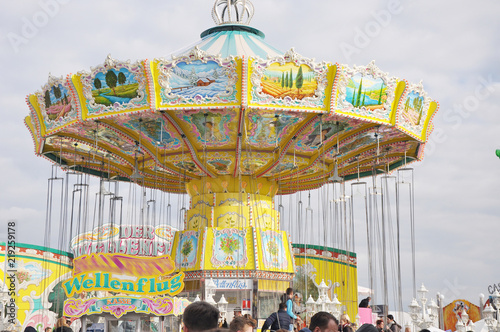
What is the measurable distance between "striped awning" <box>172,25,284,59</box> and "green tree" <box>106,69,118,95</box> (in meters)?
2.55

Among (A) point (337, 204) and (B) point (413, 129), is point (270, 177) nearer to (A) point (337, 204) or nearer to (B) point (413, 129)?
(A) point (337, 204)

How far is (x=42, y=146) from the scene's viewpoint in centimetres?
1839

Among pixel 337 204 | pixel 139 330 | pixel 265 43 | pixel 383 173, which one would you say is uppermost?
pixel 265 43

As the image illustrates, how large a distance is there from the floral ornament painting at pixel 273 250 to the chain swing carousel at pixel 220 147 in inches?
1.6

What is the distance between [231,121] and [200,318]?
1305cm

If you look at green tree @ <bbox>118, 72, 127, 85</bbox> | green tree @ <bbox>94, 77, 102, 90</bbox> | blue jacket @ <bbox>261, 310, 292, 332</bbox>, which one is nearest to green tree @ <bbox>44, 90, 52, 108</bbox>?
green tree @ <bbox>94, 77, 102, 90</bbox>

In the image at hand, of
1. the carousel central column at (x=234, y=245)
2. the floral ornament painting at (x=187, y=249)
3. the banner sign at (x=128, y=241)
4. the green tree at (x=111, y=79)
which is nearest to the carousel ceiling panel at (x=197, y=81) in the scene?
the green tree at (x=111, y=79)

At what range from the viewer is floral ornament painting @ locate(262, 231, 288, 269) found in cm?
1875

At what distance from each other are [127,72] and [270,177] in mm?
6670

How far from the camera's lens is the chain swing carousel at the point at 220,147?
13648 mm

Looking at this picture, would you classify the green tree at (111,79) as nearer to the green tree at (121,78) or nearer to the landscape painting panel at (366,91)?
the green tree at (121,78)

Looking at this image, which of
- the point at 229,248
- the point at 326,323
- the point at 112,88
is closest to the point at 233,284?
the point at 229,248

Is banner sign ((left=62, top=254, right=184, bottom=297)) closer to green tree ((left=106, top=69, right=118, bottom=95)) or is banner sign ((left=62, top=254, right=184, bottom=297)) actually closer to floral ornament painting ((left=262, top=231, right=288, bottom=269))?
green tree ((left=106, top=69, right=118, bottom=95))

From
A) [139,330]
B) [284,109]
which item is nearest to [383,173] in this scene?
[284,109]
